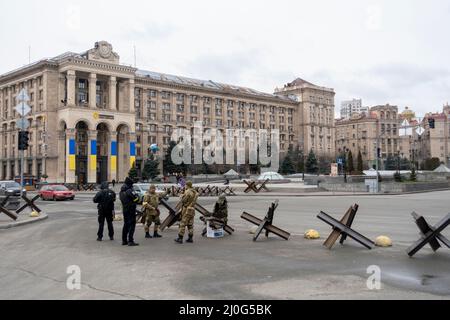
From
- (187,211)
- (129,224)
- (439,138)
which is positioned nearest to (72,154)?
(129,224)

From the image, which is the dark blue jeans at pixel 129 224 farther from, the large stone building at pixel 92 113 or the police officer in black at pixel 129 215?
the large stone building at pixel 92 113

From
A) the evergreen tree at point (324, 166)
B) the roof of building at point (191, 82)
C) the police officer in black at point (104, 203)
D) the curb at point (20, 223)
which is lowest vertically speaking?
the curb at point (20, 223)

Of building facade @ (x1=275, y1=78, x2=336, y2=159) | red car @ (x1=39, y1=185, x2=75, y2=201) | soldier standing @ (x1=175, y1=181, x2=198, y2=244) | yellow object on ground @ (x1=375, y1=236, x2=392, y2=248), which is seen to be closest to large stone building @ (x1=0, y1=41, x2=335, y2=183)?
building facade @ (x1=275, y1=78, x2=336, y2=159)

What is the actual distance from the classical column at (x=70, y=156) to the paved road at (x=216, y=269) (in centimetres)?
7169

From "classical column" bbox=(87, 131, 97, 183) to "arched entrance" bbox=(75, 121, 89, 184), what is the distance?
10.4 ft

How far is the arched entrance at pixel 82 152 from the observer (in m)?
88.8

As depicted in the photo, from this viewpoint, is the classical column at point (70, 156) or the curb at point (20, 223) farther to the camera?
the classical column at point (70, 156)

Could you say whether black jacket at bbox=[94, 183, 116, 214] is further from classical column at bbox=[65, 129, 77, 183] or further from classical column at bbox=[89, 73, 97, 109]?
classical column at bbox=[89, 73, 97, 109]

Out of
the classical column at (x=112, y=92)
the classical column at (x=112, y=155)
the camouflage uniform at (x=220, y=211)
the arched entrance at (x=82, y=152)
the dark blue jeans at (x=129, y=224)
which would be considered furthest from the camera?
the classical column at (x=112, y=92)

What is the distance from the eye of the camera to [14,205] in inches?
922

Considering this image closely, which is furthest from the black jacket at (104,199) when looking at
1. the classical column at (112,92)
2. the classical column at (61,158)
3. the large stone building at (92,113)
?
the classical column at (112,92)

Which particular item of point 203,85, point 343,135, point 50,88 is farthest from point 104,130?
point 343,135

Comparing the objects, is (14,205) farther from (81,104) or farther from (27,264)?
(81,104)

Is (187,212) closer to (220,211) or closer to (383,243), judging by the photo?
(220,211)
